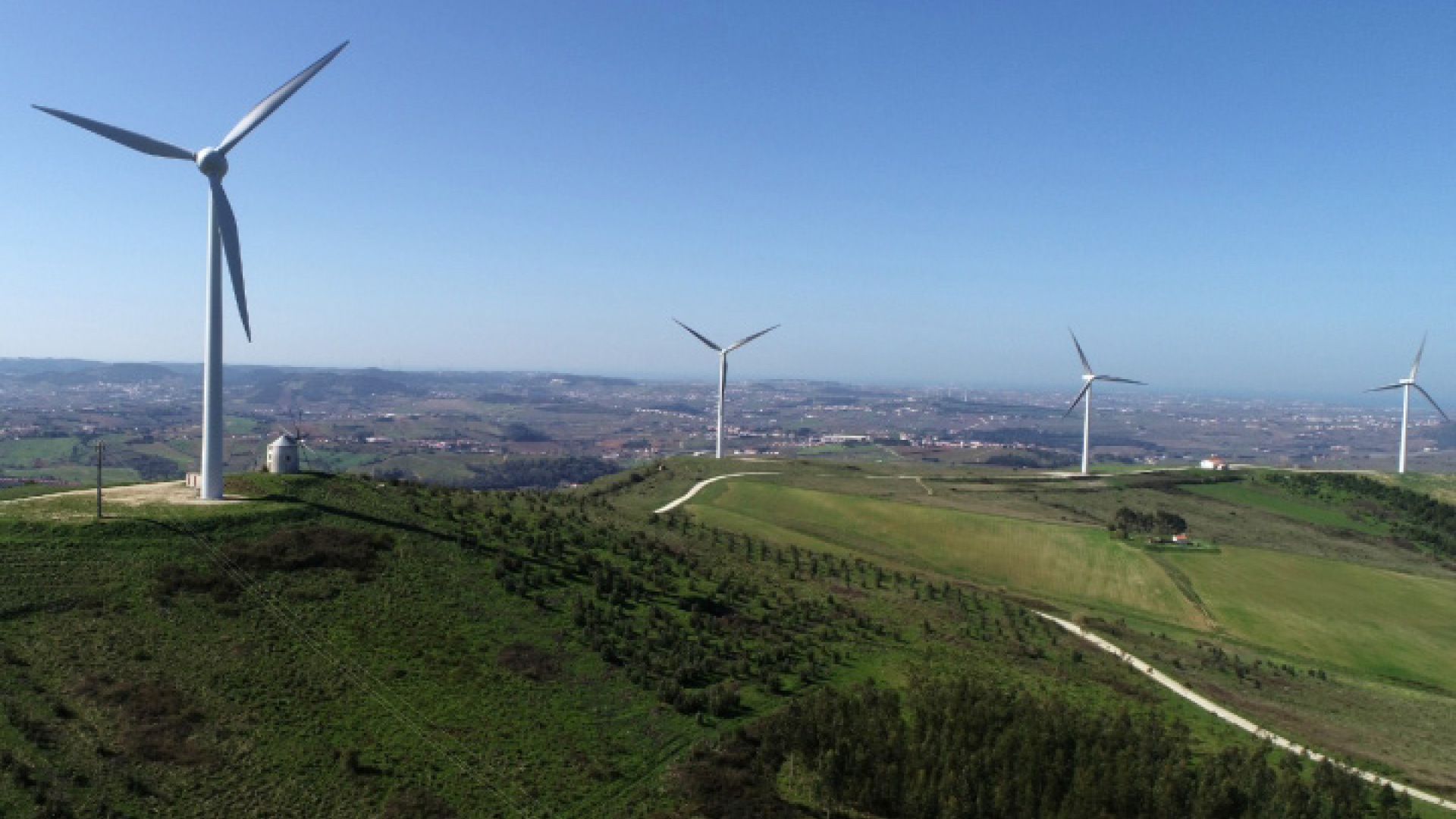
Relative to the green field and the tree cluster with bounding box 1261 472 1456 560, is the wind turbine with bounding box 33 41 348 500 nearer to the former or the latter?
the green field

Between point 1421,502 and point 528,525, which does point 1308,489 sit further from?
point 528,525

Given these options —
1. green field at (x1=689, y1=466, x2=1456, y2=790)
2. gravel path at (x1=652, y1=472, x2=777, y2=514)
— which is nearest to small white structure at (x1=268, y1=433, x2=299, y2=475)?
gravel path at (x1=652, y1=472, x2=777, y2=514)

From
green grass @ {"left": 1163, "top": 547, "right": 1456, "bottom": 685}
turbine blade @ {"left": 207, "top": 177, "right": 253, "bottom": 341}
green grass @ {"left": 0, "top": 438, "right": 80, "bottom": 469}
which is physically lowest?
green grass @ {"left": 0, "top": 438, "right": 80, "bottom": 469}

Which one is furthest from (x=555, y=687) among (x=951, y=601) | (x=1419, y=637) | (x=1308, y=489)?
(x=1308, y=489)

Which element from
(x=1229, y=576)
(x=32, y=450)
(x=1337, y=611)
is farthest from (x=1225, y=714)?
(x=32, y=450)

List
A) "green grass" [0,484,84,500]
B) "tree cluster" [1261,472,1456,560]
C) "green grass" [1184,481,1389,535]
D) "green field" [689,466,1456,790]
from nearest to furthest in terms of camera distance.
A: 1. "green field" [689,466,1456,790]
2. "green grass" [0,484,84,500]
3. "tree cluster" [1261,472,1456,560]
4. "green grass" [1184,481,1389,535]

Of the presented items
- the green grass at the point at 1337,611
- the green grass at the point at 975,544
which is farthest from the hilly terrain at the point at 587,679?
the green grass at the point at 975,544
